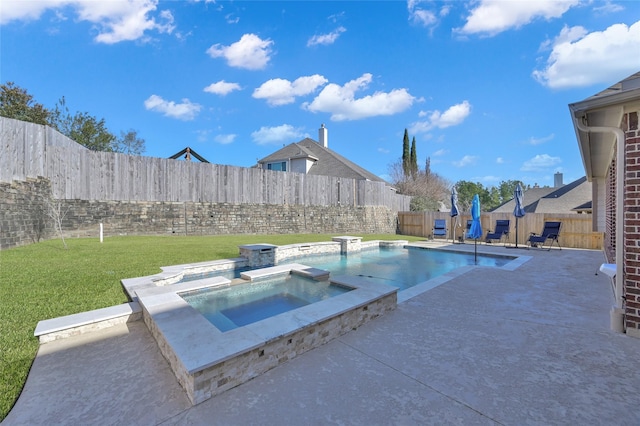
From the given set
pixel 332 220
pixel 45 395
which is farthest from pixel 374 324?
pixel 332 220

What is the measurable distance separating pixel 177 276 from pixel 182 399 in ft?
13.0

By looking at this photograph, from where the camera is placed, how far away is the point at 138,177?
11953 mm

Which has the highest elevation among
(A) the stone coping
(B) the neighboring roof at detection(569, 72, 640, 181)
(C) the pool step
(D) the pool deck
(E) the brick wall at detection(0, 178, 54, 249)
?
(B) the neighboring roof at detection(569, 72, 640, 181)

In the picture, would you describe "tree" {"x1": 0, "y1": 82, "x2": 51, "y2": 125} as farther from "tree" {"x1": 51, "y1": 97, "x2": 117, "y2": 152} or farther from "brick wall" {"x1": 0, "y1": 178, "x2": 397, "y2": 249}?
"brick wall" {"x1": 0, "y1": 178, "x2": 397, "y2": 249}

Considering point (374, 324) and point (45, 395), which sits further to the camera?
point (374, 324)

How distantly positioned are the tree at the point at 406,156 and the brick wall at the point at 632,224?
30.7m

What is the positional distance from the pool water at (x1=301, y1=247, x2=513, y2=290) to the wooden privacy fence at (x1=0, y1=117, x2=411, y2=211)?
690 centimetres

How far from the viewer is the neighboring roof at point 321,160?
22.6 metres

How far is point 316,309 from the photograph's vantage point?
10.3ft

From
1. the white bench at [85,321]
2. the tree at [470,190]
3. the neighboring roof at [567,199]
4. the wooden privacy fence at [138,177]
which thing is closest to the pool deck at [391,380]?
the white bench at [85,321]

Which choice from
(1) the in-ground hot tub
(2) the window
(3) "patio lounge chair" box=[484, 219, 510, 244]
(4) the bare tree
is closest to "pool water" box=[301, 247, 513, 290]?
(1) the in-ground hot tub

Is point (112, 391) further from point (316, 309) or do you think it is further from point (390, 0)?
point (390, 0)

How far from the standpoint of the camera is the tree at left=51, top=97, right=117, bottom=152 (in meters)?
20.8

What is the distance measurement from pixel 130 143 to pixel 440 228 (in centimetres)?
2799
